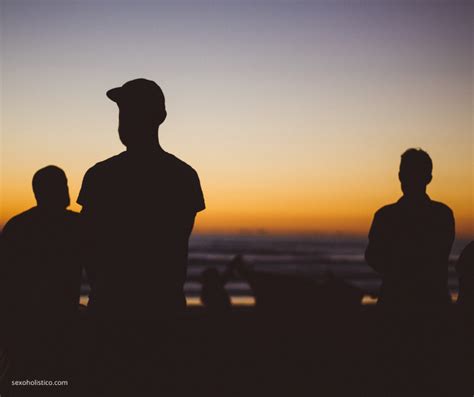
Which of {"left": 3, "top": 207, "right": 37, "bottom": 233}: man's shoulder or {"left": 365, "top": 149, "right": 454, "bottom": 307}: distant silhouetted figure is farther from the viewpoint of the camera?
{"left": 365, "top": 149, "right": 454, "bottom": 307}: distant silhouetted figure

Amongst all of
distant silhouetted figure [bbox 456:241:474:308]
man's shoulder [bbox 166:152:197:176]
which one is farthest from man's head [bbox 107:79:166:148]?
distant silhouetted figure [bbox 456:241:474:308]

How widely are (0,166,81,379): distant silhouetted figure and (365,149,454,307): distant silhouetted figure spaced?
1874 mm

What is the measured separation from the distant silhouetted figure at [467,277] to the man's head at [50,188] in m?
2.38

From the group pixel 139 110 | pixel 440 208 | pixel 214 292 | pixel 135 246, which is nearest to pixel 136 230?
pixel 135 246

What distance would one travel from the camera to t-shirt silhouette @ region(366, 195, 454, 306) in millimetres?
3412

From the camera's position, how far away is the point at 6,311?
9.37 feet

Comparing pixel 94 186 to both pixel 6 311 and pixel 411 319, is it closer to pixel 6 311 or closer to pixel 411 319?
pixel 6 311

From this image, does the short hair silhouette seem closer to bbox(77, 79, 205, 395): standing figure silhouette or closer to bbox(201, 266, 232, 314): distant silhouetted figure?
bbox(77, 79, 205, 395): standing figure silhouette

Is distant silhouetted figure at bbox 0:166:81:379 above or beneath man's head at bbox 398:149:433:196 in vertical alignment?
beneath

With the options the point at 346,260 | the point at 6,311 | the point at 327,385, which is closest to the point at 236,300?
the point at 327,385

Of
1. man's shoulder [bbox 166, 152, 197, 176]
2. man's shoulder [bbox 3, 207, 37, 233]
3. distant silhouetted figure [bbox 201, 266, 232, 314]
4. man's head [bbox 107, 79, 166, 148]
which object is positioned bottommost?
distant silhouetted figure [bbox 201, 266, 232, 314]

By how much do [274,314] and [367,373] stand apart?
11.5 feet

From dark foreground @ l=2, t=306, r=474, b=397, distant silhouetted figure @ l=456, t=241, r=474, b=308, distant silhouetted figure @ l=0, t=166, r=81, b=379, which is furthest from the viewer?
distant silhouetted figure @ l=456, t=241, r=474, b=308

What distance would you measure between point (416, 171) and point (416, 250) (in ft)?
1.61
